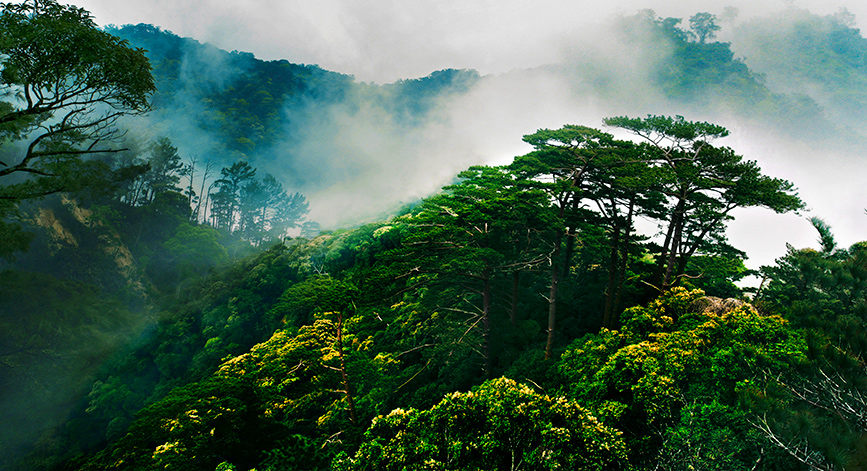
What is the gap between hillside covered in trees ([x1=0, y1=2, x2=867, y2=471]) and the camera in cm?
655

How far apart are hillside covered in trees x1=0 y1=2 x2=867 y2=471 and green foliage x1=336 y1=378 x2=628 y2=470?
0.12 ft

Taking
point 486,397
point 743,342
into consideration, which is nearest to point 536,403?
point 486,397

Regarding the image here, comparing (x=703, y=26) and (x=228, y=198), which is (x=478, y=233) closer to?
(x=228, y=198)

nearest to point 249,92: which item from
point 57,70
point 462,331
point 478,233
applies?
point 57,70

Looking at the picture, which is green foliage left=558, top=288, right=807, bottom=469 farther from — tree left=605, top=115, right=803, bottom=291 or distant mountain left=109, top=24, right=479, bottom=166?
distant mountain left=109, top=24, right=479, bottom=166

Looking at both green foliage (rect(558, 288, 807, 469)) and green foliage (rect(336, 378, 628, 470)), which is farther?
green foliage (rect(558, 288, 807, 469))

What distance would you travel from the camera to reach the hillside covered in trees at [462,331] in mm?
6547

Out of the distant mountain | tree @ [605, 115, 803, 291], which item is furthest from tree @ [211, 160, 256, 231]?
tree @ [605, 115, 803, 291]

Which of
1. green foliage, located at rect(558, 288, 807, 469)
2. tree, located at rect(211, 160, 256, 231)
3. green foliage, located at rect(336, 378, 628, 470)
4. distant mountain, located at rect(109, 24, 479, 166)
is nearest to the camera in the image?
green foliage, located at rect(336, 378, 628, 470)

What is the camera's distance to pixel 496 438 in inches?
255

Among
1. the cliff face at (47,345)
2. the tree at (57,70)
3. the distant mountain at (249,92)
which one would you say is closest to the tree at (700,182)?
the tree at (57,70)

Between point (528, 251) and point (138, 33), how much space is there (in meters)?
131

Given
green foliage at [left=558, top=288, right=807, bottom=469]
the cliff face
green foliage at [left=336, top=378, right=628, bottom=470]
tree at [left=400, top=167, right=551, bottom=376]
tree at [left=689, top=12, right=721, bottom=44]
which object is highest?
tree at [left=689, top=12, right=721, bottom=44]

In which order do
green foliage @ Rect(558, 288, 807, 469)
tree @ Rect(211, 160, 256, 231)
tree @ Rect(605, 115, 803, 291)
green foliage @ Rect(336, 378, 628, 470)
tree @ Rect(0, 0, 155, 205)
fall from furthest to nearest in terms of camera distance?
1. tree @ Rect(211, 160, 256, 231)
2. tree @ Rect(605, 115, 803, 291)
3. tree @ Rect(0, 0, 155, 205)
4. green foliage @ Rect(558, 288, 807, 469)
5. green foliage @ Rect(336, 378, 628, 470)
